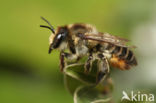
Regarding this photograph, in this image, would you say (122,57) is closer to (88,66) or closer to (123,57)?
(123,57)

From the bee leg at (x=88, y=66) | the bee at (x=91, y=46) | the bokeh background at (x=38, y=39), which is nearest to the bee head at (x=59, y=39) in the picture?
the bee at (x=91, y=46)

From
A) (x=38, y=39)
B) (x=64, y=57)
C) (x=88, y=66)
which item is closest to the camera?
(x=88, y=66)

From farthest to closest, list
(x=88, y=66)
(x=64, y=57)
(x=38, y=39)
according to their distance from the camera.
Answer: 1. (x=38, y=39)
2. (x=64, y=57)
3. (x=88, y=66)

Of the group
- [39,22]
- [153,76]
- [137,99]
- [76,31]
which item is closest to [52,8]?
[39,22]

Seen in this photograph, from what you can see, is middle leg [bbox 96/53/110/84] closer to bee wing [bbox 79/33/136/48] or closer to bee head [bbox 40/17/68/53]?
bee wing [bbox 79/33/136/48]

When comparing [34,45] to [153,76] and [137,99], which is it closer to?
[153,76]

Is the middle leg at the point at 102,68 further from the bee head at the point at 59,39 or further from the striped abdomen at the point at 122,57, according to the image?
the bee head at the point at 59,39

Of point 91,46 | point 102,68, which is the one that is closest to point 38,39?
point 91,46
